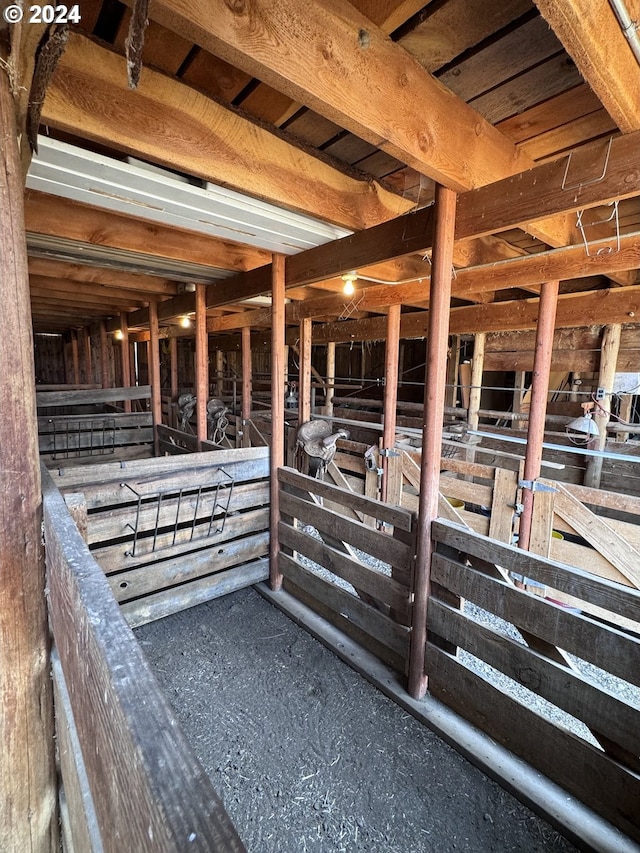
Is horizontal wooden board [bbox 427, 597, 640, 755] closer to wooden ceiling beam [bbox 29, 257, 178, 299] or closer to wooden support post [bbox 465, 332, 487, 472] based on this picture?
wooden support post [bbox 465, 332, 487, 472]

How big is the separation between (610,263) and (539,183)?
4.72ft

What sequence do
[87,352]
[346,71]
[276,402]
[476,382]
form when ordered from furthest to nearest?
1. [87,352]
2. [476,382]
3. [276,402]
4. [346,71]

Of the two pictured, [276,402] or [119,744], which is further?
[276,402]

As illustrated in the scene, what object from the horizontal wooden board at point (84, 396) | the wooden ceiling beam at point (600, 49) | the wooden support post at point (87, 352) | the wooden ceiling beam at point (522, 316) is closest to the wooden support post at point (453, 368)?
the wooden ceiling beam at point (522, 316)

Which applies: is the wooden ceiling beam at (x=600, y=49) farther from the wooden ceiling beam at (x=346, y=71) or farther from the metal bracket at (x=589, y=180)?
the wooden ceiling beam at (x=346, y=71)

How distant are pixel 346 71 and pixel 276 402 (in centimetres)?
202

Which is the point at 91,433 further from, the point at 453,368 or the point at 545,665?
the point at 453,368

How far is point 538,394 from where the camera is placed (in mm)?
2941

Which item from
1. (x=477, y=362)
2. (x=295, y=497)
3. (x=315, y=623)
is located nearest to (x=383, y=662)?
(x=315, y=623)

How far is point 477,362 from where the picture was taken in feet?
16.3

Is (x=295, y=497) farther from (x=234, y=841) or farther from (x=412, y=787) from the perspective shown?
(x=234, y=841)

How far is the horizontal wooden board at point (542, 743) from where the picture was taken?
1.39 m

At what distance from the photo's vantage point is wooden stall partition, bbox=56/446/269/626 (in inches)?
94.0

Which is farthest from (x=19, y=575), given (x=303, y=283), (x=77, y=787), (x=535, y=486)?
(x=535, y=486)
